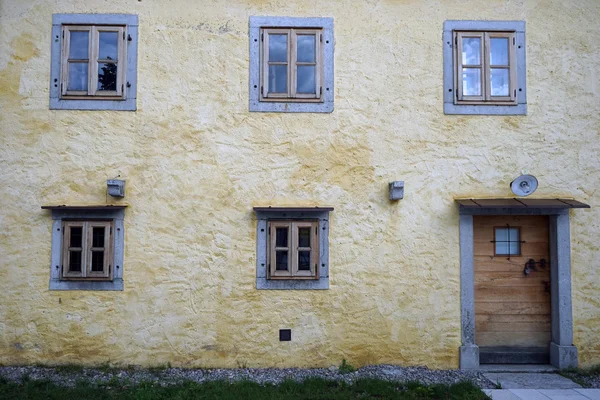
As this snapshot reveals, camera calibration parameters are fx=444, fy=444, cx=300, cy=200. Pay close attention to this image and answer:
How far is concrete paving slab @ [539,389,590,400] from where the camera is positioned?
5.61 meters

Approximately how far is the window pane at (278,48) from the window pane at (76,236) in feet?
12.6

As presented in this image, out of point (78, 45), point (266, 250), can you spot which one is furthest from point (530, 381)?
point (78, 45)

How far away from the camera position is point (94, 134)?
661 cm

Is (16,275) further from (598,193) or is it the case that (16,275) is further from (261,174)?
(598,193)

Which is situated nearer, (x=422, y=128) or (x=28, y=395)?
(x=28, y=395)

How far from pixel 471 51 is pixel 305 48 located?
8.44ft

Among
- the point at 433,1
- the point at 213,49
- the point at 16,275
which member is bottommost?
the point at 16,275

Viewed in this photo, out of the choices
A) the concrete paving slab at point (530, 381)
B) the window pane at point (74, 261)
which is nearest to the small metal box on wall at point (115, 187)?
the window pane at point (74, 261)

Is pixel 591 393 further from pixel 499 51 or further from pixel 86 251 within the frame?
pixel 86 251

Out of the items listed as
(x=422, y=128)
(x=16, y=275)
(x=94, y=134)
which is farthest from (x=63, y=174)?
(x=422, y=128)

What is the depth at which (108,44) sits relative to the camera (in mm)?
6738

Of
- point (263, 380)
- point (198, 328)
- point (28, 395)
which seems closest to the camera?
point (28, 395)

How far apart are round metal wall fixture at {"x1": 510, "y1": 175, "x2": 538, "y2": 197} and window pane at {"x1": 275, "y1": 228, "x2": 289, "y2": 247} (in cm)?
346

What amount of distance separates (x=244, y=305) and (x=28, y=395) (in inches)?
114
